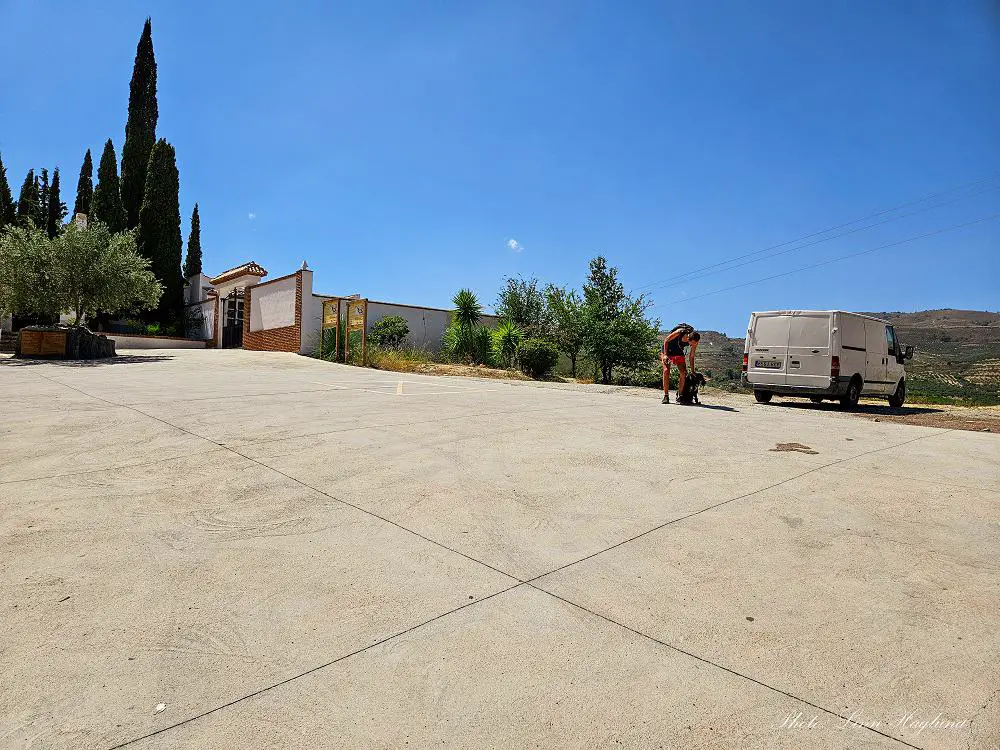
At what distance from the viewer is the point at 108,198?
35781mm

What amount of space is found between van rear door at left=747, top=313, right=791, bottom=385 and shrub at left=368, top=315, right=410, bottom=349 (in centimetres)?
1298

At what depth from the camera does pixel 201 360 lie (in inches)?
765

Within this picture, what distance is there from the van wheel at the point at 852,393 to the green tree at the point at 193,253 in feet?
140

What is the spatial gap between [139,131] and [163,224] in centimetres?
745

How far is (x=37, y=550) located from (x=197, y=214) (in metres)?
47.9

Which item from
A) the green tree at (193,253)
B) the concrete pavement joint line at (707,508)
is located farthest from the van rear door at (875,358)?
the green tree at (193,253)

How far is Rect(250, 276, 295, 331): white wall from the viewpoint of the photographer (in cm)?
2373

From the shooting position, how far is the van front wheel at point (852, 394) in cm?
1381

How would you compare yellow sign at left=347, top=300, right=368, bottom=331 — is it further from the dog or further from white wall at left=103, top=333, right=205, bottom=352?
white wall at left=103, top=333, right=205, bottom=352

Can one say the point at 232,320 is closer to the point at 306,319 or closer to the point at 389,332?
the point at 306,319

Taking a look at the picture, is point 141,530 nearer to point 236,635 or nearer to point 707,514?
point 236,635

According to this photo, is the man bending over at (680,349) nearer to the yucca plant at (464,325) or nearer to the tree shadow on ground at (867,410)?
the tree shadow on ground at (867,410)

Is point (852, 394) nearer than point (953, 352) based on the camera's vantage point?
Yes

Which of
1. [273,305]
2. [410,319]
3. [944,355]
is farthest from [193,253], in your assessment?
[944,355]
